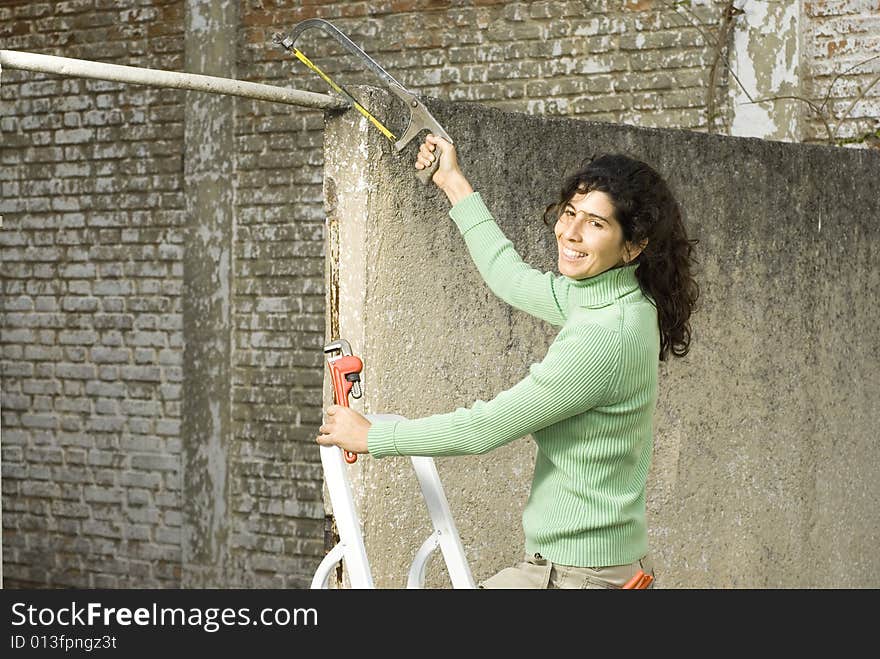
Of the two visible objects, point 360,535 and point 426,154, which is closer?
point 360,535

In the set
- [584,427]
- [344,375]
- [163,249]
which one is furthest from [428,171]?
[163,249]

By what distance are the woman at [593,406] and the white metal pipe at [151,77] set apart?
61 cm

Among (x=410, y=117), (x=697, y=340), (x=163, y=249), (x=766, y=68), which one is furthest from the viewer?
(x=163, y=249)

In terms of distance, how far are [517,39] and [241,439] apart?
2.25 meters

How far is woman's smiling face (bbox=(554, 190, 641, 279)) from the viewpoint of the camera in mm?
2482

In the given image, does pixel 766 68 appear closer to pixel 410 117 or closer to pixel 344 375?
pixel 410 117

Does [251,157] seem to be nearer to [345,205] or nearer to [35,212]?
[35,212]

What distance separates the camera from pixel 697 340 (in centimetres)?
384

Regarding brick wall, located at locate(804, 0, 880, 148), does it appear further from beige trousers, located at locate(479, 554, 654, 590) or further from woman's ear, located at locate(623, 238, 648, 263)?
beige trousers, located at locate(479, 554, 654, 590)

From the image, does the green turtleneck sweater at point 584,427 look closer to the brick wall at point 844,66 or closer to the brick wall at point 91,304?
the brick wall at point 844,66

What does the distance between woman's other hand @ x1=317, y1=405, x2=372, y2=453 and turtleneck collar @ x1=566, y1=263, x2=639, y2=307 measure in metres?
0.46

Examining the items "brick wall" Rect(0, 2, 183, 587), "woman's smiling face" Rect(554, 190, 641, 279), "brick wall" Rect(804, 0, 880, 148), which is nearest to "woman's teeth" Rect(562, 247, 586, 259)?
"woman's smiling face" Rect(554, 190, 641, 279)

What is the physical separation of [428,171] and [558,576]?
3.25 feet

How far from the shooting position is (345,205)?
9.71ft
